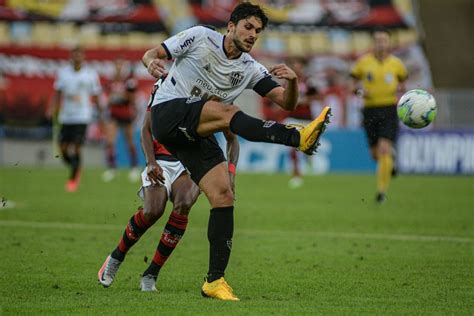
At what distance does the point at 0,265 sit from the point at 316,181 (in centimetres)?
1499

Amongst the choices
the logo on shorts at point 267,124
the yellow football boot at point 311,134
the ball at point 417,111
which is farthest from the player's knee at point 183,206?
the ball at point 417,111

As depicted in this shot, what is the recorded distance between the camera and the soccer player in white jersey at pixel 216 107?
7141 mm

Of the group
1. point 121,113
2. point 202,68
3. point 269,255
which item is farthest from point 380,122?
point 202,68

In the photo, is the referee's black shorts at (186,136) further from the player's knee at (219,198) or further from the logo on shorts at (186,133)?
the player's knee at (219,198)

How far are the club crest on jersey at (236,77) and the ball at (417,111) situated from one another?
2002mm

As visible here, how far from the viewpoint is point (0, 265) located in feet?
30.9

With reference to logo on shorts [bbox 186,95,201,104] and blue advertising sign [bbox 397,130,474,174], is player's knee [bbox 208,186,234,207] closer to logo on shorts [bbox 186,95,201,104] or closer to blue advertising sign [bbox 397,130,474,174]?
logo on shorts [bbox 186,95,201,104]

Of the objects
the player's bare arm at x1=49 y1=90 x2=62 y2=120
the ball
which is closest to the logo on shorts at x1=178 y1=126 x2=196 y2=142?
the ball

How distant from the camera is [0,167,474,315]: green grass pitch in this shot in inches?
291

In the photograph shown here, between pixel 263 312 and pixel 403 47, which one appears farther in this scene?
pixel 403 47

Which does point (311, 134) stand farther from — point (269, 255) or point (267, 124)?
point (269, 255)

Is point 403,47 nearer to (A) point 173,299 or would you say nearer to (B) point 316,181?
(B) point 316,181

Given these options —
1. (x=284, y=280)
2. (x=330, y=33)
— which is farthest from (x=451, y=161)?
(x=284, y=280)

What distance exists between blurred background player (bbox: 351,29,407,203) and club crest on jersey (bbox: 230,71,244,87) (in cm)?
936
